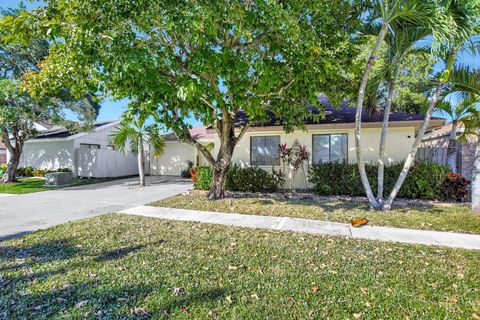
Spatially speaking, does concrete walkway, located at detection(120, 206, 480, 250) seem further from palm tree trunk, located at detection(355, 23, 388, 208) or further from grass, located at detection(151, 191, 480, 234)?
palm tree trunk, located at detection(355, 23, 388, 208)

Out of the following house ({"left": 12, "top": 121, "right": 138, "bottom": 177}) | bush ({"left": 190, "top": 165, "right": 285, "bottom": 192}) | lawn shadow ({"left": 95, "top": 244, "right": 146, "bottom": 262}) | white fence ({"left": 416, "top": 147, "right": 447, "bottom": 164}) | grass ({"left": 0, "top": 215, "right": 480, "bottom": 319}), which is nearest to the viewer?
grass ({"left": 0, "top": 215, "right": 480, "bottom": 319})

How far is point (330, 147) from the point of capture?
11180mm

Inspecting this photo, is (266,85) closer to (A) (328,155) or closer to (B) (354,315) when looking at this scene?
(B) (354,315)

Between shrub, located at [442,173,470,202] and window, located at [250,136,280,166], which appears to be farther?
window, located at [250,136,280,166]

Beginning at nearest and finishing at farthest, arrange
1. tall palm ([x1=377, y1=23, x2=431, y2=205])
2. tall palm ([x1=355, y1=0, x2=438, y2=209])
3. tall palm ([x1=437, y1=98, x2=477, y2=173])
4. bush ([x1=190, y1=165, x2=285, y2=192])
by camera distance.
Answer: tall palm ([x1=355, y1=0, x2=438, y2=209]), tall palm ([x1=377, y1=23, x2=431, y2=205]), tall palm ([x1=437, y1=98, x2=477, y2=173]), bush ([x1=190, y1=165, x2=285, y2=192])

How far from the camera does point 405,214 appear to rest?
7113mm

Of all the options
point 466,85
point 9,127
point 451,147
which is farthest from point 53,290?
point 9,127

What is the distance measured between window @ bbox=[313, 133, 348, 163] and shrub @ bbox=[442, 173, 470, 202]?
3403mm

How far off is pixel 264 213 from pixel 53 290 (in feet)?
16.6

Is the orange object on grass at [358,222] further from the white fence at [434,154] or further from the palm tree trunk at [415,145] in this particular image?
the white fence at [434,154]

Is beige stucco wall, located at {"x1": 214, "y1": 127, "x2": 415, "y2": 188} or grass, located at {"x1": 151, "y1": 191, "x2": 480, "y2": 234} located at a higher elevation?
beige stucco wall, located at {"x1": 214, "y1": 127, "x2": 415, "y2": 188}

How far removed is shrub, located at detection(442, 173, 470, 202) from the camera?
862 cm

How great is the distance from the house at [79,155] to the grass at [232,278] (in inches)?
543

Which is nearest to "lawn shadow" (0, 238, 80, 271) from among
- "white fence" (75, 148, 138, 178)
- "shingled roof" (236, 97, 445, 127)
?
"shingled roof" (236, 97, 445, 127)
